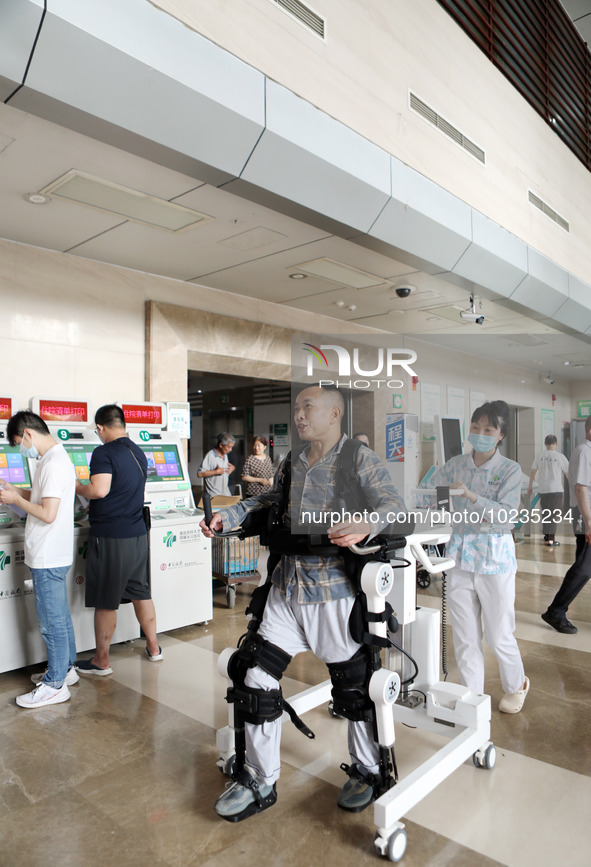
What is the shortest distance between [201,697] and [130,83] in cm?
307

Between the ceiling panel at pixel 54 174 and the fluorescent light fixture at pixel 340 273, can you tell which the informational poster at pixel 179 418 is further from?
the fluorescent light fixture at pixel 340 273

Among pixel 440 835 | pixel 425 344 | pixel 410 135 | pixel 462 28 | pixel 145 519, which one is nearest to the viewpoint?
pixel 440 835

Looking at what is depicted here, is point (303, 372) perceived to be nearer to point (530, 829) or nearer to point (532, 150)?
point (530, 829)

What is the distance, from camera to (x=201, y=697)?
10.7 feet

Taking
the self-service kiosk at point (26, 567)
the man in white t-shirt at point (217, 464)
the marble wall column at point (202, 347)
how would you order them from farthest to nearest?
the man in white t-shirt at point (217, 464), the marble wall column at point (202, 347), the self-service kiosk at point (26, 567)

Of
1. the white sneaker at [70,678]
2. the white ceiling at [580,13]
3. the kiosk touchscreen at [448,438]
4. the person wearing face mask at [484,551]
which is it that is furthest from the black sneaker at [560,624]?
the white ceiling at [580,13]

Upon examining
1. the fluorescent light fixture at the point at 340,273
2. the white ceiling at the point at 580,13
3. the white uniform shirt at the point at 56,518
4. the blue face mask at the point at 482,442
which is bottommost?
the white uniform shirt at the point at 56,518

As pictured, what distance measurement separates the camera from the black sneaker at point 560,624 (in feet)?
14.6

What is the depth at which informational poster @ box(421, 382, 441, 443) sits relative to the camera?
2355 millimetres

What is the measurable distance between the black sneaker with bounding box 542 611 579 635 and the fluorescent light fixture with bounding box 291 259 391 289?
3320 millimetres

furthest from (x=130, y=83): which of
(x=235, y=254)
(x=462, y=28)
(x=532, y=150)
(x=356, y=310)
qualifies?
(x=532, y=150)

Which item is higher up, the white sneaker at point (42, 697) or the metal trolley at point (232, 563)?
the metal trolley at point (232, 563)

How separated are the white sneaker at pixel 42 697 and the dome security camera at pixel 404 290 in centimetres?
467

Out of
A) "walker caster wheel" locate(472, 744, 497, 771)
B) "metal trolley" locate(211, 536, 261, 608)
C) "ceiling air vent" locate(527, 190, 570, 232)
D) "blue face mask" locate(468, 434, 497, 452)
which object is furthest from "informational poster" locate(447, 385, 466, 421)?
"ceiling air vent" locate(527, 190, 570, 232)
